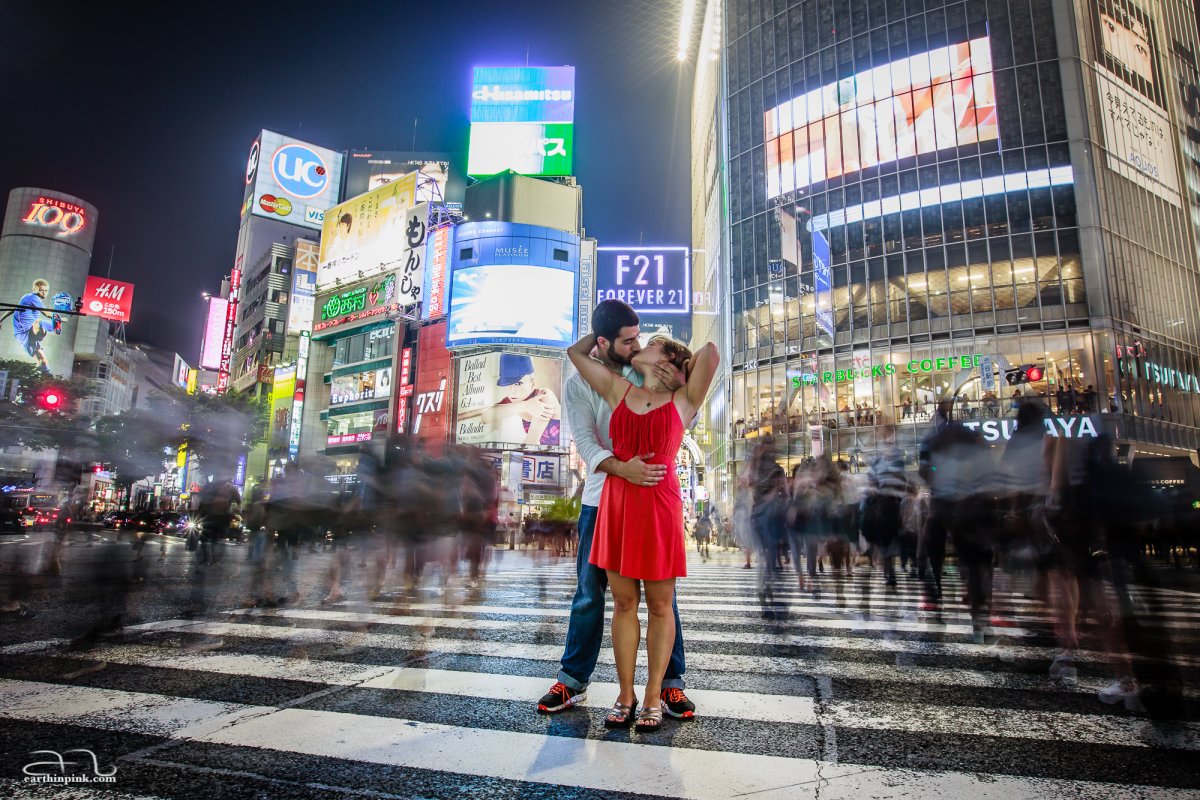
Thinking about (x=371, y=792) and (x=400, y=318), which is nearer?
(x=371, y=792)

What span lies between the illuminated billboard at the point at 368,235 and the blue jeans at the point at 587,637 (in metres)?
48.9

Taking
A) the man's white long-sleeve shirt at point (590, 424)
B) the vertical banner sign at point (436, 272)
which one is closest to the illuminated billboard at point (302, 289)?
the vertical banner sign at point (436, 272)

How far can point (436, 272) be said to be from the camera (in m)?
47.6

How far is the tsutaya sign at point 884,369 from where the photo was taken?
31.8m

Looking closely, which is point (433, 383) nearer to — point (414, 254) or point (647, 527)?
point (414, 254)

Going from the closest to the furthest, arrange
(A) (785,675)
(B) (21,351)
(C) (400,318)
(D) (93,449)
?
(A) (785,675) < (D) (93,449) < (C) (400,318) < (B) (21,351)

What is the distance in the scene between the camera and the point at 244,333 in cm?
7894

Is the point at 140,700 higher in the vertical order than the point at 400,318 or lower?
lower

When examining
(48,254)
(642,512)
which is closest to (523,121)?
(642,512)

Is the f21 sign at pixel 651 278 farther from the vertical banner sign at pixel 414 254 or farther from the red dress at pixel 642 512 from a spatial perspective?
the red dress at pixel 642 512

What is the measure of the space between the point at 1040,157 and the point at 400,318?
135ft

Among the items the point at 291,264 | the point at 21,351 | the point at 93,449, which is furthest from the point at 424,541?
the point at 21,351

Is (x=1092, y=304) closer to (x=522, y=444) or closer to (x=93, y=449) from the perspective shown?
(x=522, y=444)

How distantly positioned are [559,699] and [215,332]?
97401 mm
